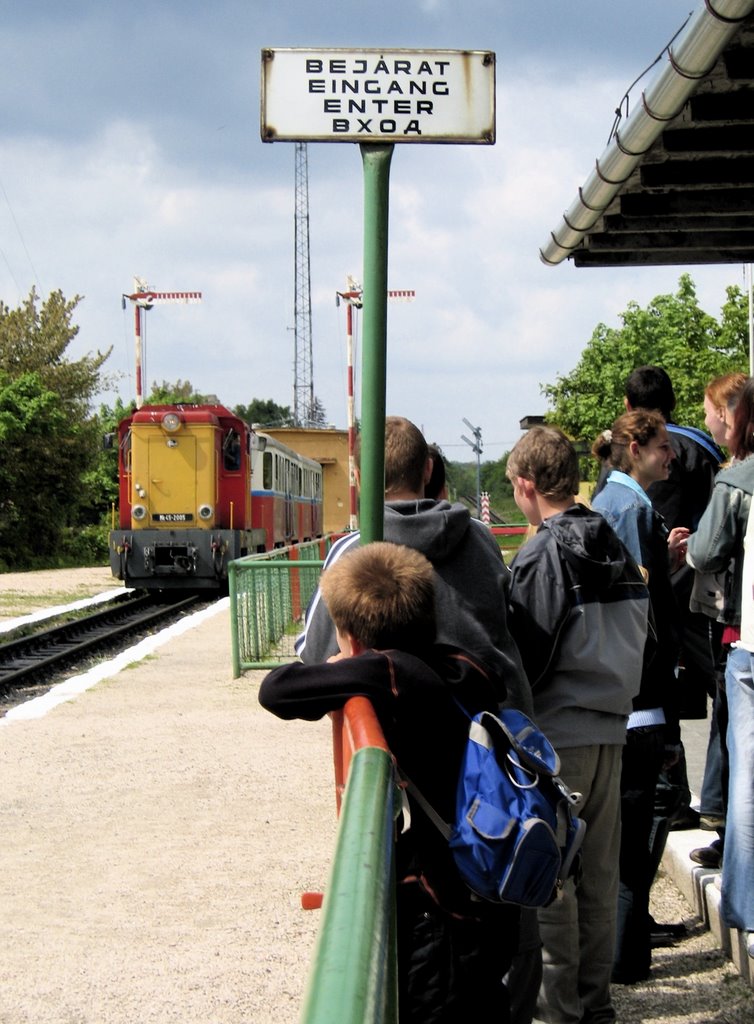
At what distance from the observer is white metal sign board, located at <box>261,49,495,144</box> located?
356 centimetres

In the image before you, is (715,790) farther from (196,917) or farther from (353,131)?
(353,131)

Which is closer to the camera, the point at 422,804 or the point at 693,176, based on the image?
the point at 422,804

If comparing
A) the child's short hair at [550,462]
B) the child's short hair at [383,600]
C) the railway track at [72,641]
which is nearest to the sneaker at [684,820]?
the child's short hair at [550,462]

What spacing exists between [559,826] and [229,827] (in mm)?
4479

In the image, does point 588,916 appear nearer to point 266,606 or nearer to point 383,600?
point 383,600

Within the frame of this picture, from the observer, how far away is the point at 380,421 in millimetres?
3484

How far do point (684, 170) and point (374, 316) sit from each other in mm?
4430

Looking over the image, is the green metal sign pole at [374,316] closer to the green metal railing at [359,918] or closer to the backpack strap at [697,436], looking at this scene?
the green metal railing at [359,918]

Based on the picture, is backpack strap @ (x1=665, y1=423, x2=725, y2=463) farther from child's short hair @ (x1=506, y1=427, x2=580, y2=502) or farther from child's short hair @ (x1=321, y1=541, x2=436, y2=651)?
child's short hair @ (x1=321, y1=541, x2=436, y2=651)

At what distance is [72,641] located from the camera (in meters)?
17.7

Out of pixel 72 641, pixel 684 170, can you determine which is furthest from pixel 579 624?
pixel 72 641

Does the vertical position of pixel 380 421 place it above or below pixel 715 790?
above

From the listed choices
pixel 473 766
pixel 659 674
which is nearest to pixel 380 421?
pixel 473 766

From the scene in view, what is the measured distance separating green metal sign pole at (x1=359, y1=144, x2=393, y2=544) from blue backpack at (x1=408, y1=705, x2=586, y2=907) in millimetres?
929
